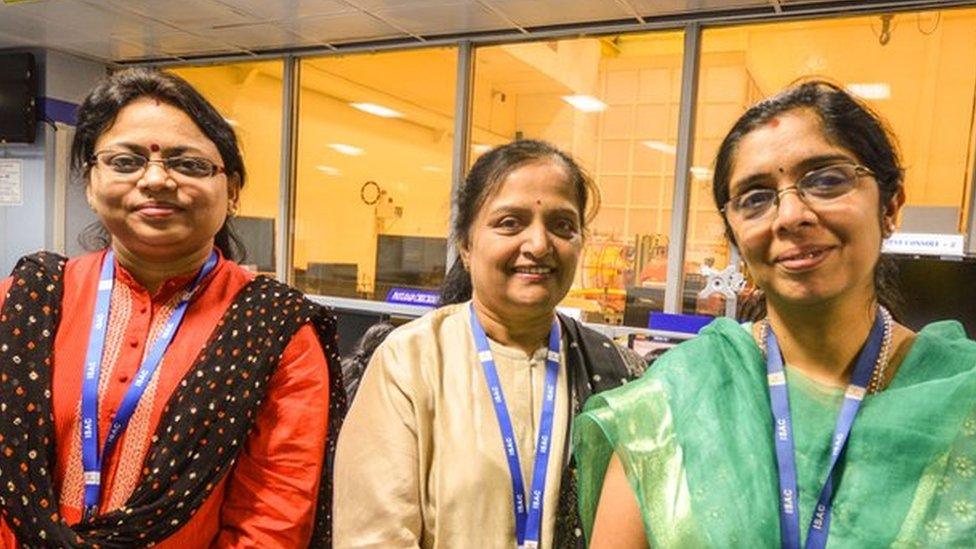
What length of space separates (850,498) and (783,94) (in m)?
0.55

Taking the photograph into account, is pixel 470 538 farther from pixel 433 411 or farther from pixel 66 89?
pixel 66 89

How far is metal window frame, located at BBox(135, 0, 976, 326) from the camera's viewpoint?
388 cm

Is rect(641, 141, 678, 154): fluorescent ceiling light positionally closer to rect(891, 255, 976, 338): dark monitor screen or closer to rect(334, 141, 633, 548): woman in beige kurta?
rect(891, 255, 976, 338): dark monitor screen

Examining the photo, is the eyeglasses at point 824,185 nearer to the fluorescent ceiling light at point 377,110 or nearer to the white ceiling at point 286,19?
the white ceiling at point 286,19

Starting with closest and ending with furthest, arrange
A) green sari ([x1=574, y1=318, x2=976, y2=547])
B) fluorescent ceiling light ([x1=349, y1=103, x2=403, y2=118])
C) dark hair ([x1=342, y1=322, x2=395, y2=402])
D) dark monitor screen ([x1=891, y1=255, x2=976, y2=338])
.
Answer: green sari ([x1=574, y1=318, x2=976, y2=547]) < dark hair ([x1=342, y1=322, x2=395, y2=402]) < dark monitor screen ([x1=891, y1=255, x2=976, y2=338]) < fluorescent ceiling light ([x1=349, y1=103, x2=403, y2=118])

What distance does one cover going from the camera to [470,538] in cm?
110

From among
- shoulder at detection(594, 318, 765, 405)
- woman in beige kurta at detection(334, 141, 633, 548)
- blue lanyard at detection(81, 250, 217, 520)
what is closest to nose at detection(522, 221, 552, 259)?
woman in beige kurta at detection(334, 141, 633, 548)

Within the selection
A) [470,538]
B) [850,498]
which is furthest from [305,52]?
[850,498]

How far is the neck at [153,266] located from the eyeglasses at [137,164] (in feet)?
0.47

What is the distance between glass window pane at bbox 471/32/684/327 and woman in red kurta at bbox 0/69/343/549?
3383 millimetres

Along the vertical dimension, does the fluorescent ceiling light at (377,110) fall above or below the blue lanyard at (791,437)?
above

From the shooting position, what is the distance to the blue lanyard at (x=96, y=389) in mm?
1100

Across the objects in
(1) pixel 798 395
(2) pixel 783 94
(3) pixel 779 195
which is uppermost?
(2) pixel 783 94

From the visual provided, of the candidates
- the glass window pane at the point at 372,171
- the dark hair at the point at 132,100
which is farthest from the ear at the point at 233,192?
the glass window pane at the point at 372,171
